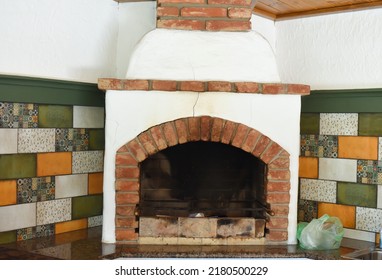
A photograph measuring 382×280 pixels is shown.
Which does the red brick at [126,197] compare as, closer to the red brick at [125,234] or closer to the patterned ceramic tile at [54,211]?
the red brick at [125,234]

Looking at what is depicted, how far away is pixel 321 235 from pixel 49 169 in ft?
5.20

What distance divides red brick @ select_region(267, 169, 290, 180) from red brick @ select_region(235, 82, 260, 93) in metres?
0.47

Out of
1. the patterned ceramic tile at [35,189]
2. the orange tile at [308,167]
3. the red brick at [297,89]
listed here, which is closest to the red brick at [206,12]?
the red brick at [297,89]

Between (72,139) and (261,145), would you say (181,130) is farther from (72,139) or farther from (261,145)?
(72,139)

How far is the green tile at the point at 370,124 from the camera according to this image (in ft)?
A: 10.5

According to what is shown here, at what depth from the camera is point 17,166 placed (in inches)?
113

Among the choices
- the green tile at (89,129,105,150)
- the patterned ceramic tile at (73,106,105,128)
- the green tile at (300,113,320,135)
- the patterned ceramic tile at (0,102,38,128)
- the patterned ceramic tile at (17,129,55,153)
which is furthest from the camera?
the green tile at (300,113,320,135)

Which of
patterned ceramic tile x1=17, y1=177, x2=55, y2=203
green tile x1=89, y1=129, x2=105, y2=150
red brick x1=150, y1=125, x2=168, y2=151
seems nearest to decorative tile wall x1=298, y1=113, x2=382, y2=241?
red brick x1=150, y1=125, x2=168, y2=151

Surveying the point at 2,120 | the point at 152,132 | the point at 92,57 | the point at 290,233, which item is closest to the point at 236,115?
the point at 152,132

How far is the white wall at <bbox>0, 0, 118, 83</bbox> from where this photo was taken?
2.85 metres

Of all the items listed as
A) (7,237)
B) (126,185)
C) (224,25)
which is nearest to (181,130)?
(126,185)

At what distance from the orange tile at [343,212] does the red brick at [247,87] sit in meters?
0.99

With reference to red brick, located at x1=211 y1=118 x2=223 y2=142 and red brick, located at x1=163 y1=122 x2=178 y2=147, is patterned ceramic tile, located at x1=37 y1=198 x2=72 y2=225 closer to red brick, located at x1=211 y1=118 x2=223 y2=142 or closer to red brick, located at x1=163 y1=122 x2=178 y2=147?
red brick, located at x1=163 y1=122 x2=178 y2=147
